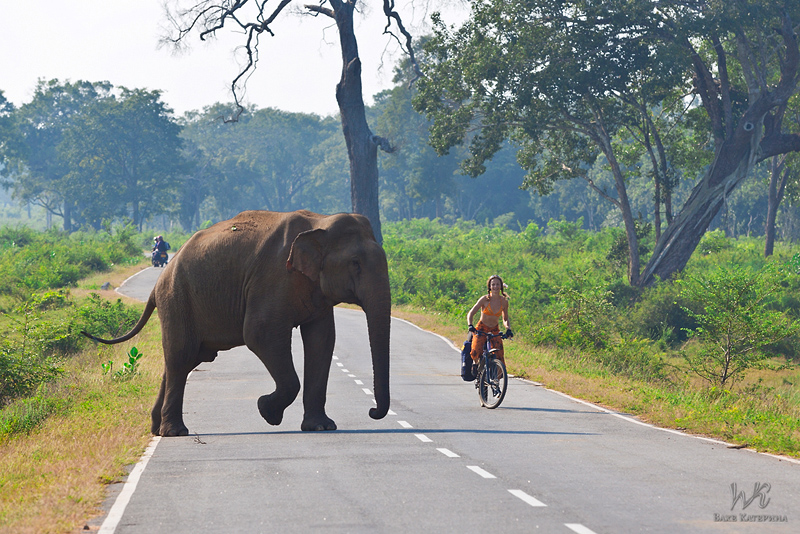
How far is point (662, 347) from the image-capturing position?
3525cm

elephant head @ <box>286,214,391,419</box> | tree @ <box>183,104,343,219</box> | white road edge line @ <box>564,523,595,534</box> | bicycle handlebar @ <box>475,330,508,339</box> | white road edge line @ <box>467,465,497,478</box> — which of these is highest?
tree @ <box>183,104,343,219</box>

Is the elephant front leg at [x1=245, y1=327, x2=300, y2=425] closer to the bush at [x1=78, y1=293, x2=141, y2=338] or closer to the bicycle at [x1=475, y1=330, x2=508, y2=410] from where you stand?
the bicycle at [x1=475, y1=330, x2=508, y2=410]

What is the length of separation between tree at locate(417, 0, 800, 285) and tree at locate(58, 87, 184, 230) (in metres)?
60.3

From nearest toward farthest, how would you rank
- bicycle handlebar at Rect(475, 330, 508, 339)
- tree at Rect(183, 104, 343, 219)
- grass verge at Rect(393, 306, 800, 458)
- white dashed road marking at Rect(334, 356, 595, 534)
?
1. white dashed road marking at Rect(334, 356, 595, 534)
2. grass verge at Rect(393, 306, 800, 458)
3. bicycle handlebar at Rect(475, 330, 508, 339)
4. tree at Rect(183, 104, 343, 219)

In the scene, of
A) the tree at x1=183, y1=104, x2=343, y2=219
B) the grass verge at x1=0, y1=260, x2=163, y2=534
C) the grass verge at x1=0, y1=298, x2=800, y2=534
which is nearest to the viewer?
the grass verge at x1=0, y1=260, x2=163, y2=534

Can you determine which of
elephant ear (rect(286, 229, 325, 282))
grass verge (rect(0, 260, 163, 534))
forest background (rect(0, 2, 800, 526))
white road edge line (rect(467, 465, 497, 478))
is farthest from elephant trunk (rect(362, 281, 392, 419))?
forest background (rect(0, 2, 800, 526))

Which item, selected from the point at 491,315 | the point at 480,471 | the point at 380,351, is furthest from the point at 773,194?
the point at 480,471

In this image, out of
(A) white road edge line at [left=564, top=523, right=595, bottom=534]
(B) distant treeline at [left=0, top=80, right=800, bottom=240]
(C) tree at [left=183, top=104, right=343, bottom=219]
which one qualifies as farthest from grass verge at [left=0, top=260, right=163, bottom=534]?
(C) tree at [left=183, top=104, right=343, bottom=219]

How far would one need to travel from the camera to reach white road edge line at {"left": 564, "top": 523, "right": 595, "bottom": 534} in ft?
22.7

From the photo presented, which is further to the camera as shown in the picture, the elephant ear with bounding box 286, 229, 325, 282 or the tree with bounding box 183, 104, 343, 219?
the tree with bounding box 183, 104, 343, 219

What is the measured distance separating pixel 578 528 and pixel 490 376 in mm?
9116

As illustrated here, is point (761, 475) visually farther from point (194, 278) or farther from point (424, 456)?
point (194, 278)

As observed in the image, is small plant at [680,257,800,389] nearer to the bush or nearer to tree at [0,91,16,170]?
the bush

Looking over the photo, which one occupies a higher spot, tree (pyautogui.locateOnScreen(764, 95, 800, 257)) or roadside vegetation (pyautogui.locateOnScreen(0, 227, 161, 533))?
tree (pyautogui.locateOnScreen(764, 95, 800, 257))
